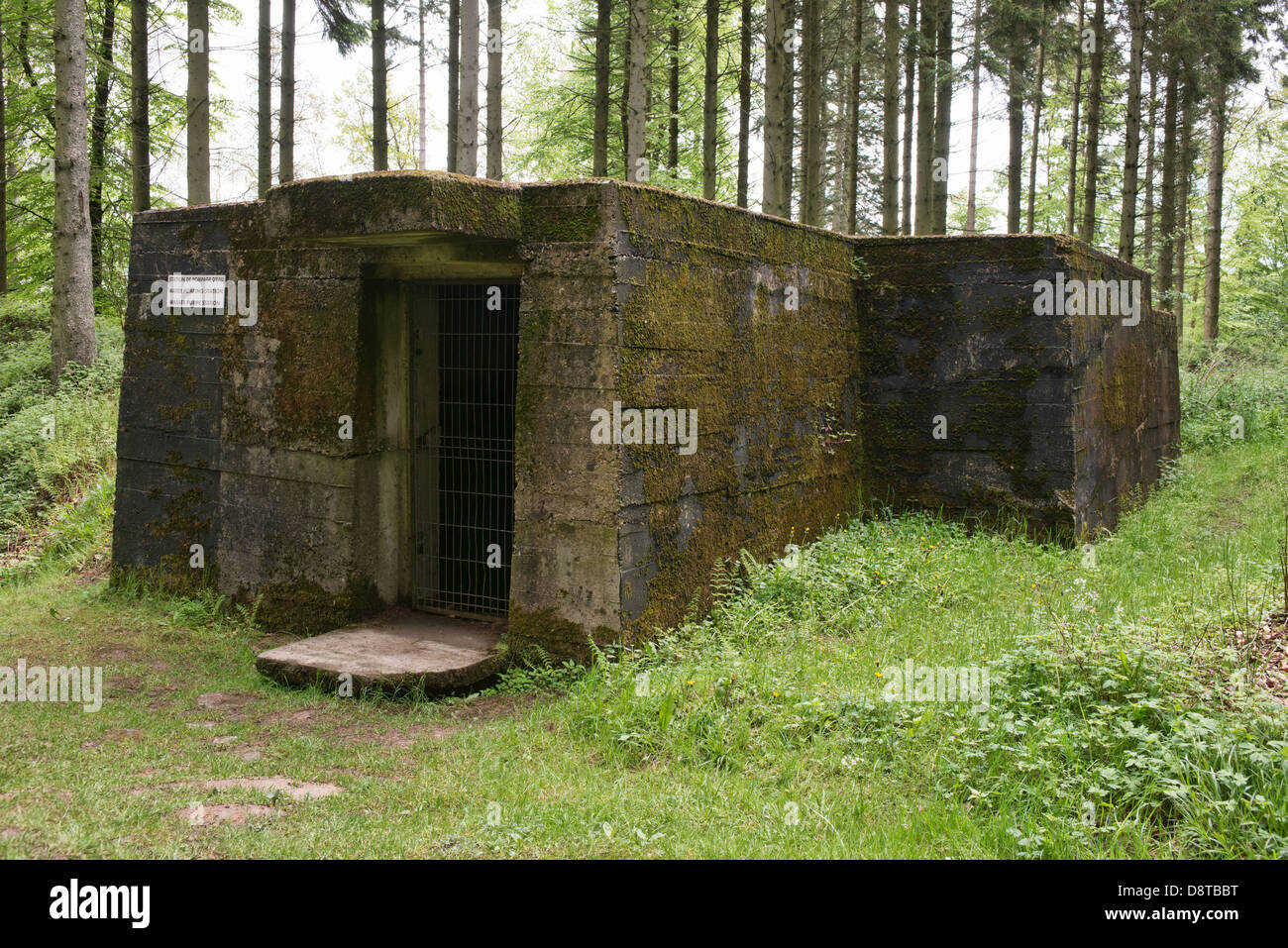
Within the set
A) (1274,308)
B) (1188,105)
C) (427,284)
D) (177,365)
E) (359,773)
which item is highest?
(1188,105)

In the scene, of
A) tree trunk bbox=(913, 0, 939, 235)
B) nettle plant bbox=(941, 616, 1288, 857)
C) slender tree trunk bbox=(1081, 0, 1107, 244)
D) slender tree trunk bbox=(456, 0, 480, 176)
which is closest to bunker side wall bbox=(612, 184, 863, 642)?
nettle plant bbox=(941, 616, 1288, 857)

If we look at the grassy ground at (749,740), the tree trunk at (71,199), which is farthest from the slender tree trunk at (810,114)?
the tree trunk at (71,199)

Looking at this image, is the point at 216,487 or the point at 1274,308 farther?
the point at 1274,308

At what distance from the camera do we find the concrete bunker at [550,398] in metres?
6.58

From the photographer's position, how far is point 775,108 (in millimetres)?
13930

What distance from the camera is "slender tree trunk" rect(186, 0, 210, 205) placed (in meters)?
14.5

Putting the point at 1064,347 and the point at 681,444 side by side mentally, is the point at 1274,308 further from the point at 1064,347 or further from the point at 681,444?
the point at 681,444

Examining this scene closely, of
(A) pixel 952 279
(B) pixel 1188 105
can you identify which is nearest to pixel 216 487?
(A) pixel 952 279

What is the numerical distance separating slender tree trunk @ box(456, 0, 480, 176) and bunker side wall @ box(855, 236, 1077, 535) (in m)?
7.22

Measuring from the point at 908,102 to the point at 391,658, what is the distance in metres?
20.0

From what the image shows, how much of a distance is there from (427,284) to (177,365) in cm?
239

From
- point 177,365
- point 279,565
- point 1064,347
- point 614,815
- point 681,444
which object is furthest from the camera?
point 1064,347

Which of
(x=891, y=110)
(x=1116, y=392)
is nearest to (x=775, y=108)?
(x=891, y=110)

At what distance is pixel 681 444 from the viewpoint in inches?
279
